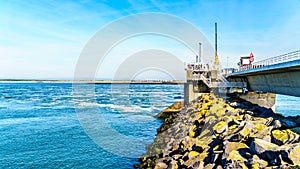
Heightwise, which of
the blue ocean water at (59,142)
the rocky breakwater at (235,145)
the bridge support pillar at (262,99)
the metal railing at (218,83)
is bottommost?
the blue ocean water at (59,142)

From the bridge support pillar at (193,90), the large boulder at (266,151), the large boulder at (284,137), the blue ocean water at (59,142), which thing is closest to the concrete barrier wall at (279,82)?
the large boulder at (284,137)

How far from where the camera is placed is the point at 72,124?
90.5 ft

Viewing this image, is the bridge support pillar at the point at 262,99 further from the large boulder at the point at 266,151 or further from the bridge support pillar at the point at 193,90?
the large boulder at the point at 266,151

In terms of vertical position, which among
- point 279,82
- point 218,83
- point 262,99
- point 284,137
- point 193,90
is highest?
point 279,82

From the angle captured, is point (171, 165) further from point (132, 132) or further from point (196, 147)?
point (132, 132)

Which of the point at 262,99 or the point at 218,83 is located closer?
the point at 262,99

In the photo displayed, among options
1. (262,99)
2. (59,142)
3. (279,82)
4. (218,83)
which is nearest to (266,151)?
(279,82)

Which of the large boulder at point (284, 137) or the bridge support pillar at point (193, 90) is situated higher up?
the bridge support pillar at point (193, 90)

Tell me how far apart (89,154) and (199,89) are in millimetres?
14070

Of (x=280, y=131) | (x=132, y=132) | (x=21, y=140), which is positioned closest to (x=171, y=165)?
(x=280, y=131)

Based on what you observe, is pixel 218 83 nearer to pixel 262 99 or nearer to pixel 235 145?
pixel 262 99

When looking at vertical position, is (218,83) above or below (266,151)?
above

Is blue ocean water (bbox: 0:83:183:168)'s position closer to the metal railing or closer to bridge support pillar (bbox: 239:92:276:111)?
the metal railing

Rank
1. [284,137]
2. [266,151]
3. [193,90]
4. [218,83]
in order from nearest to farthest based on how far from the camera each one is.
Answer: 1. [266,151]
2. [284,137]
3. [218,83]
4. [193,90]
